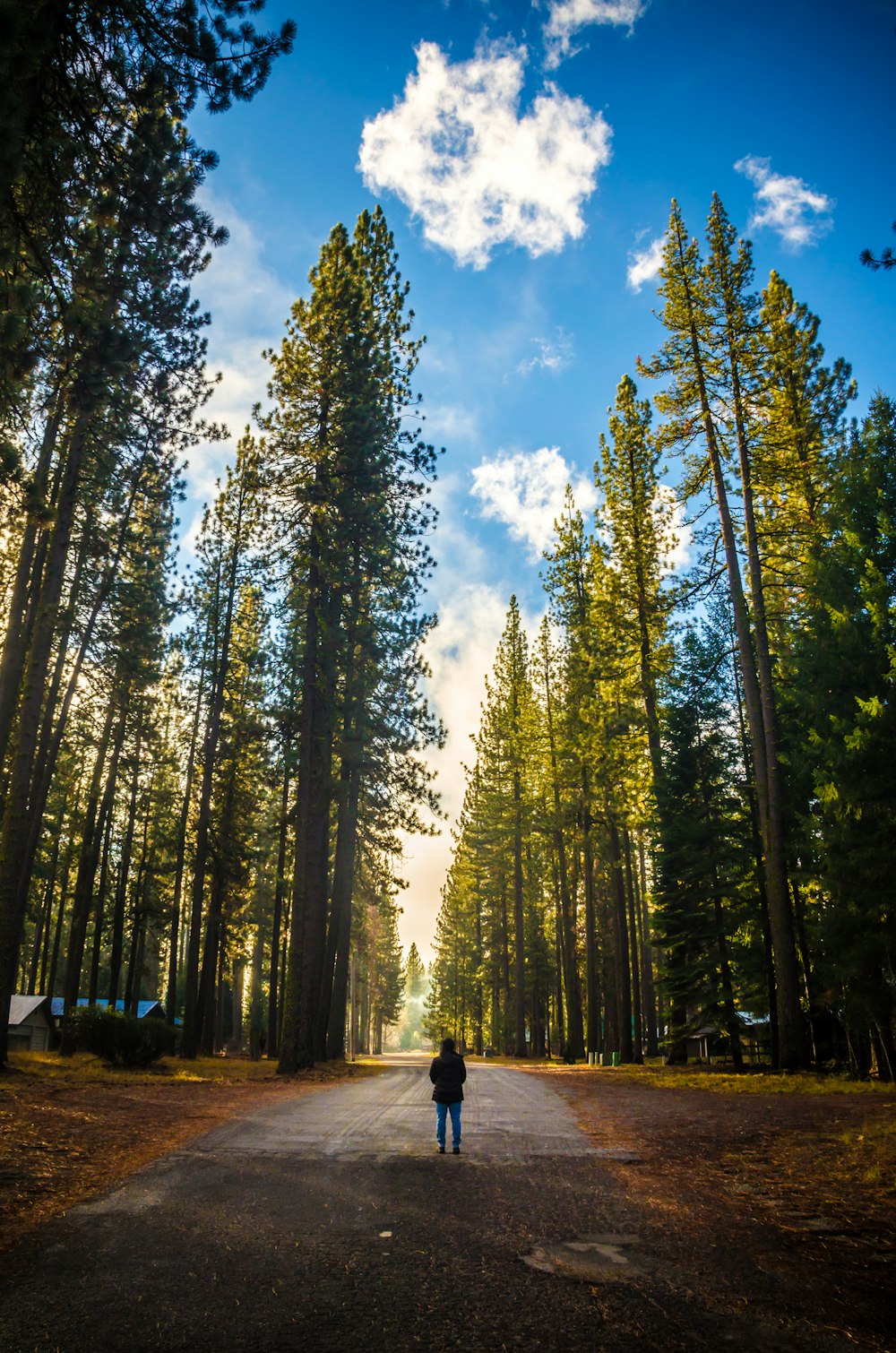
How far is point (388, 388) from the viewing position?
22.8 m

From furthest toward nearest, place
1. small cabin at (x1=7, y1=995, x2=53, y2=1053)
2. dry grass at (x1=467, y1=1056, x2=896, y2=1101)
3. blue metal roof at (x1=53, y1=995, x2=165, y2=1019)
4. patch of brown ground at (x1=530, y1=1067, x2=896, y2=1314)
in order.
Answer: blue metal roof at (x1=53, y1=995, x2=165, y2=1019), small cabin at (x1=7, y1=995, x2=53, y2=1053), dry grass at (x1=467, y1=1056, x2=896, y2=1101), patch of brown ground at (x1=530, y1=1067, x2=896, y2=1314)

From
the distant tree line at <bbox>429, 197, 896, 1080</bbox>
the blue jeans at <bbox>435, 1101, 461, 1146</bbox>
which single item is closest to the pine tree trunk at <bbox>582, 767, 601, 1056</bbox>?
the distant tree line at <bbox>429, 197, 896, 1080</bbox>

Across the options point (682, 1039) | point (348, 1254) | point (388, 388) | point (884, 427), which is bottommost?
point (682, 1039)

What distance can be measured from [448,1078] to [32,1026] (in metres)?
33.4

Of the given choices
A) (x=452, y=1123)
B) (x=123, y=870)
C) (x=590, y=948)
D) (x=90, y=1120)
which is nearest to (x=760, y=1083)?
(x=452, y=1123)

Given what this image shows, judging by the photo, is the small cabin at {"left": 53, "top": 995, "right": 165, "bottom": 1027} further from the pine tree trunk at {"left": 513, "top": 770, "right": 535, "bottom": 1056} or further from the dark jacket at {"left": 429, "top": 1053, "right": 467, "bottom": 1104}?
the dark jacket at {"left": 429, "top": 1053, "right": 467, "bottom": 1104}

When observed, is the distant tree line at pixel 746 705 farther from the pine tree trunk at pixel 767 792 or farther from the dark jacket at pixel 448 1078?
the dark jacket at pixel 448 1078

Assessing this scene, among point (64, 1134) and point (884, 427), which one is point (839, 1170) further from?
point (884, 427)

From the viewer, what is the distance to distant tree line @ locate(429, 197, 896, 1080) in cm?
1383

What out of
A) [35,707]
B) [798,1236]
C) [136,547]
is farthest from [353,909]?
[798,1236]

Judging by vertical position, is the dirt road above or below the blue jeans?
above

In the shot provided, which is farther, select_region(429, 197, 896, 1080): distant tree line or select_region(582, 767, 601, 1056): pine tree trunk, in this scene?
select_region(582, 767, 601, 1056): pine tree trunk

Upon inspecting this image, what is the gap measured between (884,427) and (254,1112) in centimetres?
1785

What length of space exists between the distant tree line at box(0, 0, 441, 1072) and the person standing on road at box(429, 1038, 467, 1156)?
341 inches
